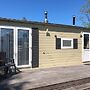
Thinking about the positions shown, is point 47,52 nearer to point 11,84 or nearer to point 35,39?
point 35,39

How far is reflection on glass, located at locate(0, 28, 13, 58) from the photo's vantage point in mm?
11211

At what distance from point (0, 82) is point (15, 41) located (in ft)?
10.6

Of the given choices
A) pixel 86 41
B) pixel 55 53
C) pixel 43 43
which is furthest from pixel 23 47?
pixel 86 41

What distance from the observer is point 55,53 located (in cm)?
1365

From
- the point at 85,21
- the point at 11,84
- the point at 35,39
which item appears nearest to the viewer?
the point at 11,84

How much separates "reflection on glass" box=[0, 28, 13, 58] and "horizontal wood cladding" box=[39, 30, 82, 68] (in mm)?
1891

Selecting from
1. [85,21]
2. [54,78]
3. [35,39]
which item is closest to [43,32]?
[35,39]

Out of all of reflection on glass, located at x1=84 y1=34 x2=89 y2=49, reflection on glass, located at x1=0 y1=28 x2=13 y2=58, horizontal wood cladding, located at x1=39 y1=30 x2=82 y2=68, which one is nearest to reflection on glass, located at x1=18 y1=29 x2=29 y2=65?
reflection on glass, located at x1=0 y1=28 x2=13 y2=58

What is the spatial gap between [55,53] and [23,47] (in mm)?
2266

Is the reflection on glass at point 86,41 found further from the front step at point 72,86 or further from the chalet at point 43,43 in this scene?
the front step at point 72,86

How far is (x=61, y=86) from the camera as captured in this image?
8.57 metres

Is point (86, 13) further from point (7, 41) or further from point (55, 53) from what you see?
point (7, 41)

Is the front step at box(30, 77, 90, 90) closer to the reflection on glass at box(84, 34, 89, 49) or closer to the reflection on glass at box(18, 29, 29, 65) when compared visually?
the reflection on glass at box(18, 29, 29, 65)

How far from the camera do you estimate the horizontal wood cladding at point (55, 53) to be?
1298cm
